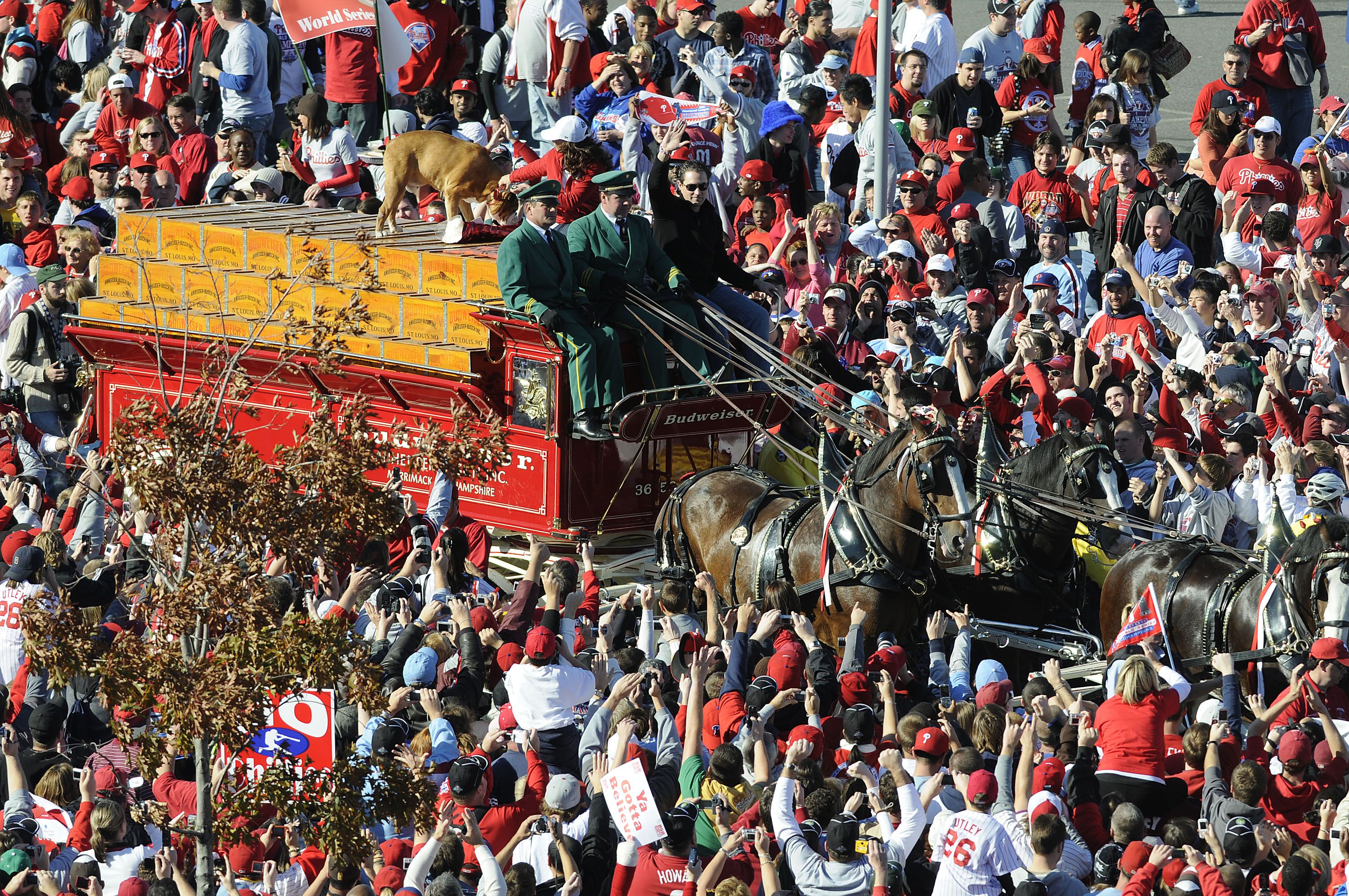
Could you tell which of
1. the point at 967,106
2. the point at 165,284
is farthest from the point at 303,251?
the point at 967,106

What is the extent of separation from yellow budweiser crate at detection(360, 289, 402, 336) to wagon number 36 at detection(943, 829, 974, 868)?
634cm

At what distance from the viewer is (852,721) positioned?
379 inches

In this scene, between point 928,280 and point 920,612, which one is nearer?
point 920,612

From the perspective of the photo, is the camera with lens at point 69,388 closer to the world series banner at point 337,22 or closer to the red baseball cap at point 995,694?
the world series banner at point 337,22

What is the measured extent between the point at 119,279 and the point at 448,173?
247 cm

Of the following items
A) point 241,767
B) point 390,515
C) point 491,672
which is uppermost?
point 390,515

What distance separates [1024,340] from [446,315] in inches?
149

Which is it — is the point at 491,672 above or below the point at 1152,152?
below

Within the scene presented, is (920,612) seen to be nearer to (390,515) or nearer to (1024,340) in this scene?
(1024,340)

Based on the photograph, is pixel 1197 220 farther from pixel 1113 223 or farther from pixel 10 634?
pixel 10 634

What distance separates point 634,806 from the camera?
848 cm

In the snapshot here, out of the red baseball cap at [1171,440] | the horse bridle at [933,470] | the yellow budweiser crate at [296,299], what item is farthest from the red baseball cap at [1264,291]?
the yellow budweiser crate at [296,299]

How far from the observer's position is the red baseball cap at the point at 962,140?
17625 mm

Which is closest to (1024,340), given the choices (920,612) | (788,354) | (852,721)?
(788,354)
